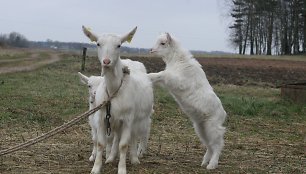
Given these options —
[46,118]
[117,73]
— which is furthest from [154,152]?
[46,118]

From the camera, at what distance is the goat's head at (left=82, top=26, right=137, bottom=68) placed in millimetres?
6547

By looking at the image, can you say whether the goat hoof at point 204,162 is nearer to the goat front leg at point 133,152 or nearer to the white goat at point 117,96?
the goat front leg at point 133,152

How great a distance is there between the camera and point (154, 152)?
8.93 metres

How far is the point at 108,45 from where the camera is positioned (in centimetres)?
657

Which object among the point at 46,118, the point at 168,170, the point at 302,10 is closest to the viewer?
the point at 168,170

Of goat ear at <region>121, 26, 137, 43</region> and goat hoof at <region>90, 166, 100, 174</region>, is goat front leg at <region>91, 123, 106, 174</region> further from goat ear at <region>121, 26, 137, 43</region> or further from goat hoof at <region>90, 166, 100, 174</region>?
goat ear at <region>121, 26, 137, 43</region>

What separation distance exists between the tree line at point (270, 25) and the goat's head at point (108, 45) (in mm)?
71209

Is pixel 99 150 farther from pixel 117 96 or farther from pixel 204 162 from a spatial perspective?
pixel 204 162

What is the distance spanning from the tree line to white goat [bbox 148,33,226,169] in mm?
69455

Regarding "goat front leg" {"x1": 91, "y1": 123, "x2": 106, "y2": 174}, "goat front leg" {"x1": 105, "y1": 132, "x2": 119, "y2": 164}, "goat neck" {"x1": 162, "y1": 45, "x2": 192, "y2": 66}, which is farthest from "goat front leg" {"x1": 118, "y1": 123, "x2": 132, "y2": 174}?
"goat neck" {"x1": 162, "y1": 45, "x2": 192, "y2": 66}

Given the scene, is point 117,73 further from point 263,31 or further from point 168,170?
point 263,31

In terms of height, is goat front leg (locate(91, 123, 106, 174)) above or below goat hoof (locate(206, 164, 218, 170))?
above

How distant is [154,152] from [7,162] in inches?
96.2

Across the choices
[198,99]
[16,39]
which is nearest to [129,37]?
[198,99]
